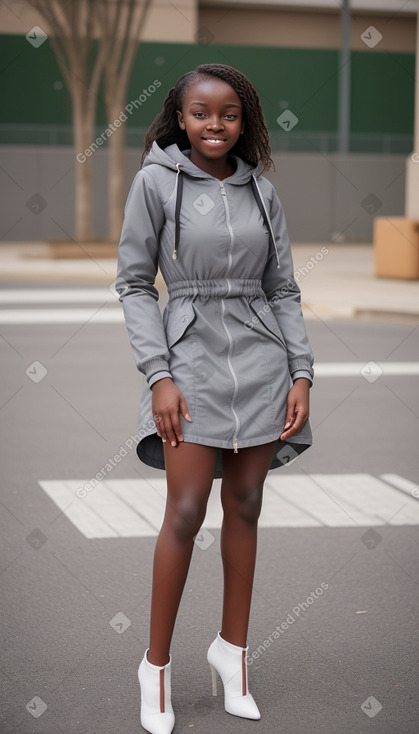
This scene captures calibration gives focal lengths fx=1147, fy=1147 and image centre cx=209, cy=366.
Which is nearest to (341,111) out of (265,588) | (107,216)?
(107,216)

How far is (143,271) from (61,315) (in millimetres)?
11423

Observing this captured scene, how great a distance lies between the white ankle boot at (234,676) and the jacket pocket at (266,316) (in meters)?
0.98

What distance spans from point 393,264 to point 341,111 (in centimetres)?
1686

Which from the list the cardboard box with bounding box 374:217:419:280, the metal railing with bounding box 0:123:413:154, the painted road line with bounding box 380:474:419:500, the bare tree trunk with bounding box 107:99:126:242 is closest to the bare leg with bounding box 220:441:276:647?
the painted road line with bounding box 380:474:419:500

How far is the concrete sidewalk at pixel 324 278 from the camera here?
15.0 metres

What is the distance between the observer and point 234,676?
3672mm

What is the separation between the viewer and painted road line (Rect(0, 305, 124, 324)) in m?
14.1

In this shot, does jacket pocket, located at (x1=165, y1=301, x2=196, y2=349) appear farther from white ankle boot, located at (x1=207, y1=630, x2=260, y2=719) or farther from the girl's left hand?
white ankle boot, located at (x1=207, y1=630, x2=260, y2=719)

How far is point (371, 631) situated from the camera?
437 centimetres

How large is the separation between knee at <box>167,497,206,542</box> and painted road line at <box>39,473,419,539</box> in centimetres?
210

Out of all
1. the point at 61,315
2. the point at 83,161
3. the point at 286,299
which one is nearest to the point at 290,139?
A: the point at 83,161

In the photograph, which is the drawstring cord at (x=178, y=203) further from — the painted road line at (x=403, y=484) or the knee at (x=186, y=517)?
the painted road line at (x=403, y=484)

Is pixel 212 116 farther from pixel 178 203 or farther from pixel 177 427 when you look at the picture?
pixel 177 427

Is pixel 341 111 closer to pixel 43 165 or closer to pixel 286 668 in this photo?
pixel 43 165
